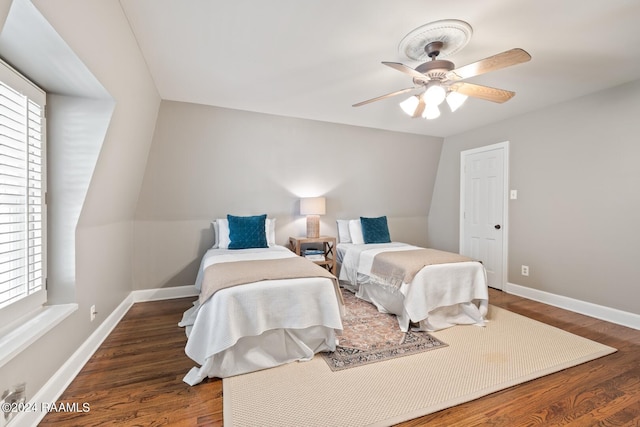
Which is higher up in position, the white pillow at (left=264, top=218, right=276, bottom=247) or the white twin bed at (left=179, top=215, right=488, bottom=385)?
the white pillow at (left=264, top=218, right=276, bottom=247)

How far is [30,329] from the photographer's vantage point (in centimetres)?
151

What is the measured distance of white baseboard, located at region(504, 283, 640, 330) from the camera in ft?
9.12

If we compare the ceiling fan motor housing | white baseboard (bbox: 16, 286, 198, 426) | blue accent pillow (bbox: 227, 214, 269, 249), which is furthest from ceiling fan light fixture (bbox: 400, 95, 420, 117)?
white baseboard (bbox: 16, 286, 198, 426)

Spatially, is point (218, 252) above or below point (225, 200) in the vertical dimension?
below

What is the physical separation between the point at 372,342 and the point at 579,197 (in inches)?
111

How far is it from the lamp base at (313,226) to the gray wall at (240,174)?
264mm

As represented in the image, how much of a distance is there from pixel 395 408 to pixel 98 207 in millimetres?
2582

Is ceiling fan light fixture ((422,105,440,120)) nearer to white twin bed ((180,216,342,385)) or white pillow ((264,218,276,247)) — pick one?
white twin bed ((180,216,342,385))

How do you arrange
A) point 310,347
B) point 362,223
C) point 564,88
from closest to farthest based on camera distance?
1. point 310,347
2. point 564,88
3. point 362,223

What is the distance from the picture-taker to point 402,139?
4.45 meters

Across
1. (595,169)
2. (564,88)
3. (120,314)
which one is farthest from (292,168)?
(595,169)

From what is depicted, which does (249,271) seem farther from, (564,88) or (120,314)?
(564,88)

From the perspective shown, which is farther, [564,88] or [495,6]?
[564,88]

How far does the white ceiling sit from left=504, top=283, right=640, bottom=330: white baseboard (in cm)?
226
